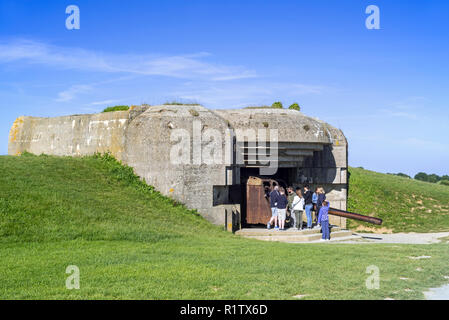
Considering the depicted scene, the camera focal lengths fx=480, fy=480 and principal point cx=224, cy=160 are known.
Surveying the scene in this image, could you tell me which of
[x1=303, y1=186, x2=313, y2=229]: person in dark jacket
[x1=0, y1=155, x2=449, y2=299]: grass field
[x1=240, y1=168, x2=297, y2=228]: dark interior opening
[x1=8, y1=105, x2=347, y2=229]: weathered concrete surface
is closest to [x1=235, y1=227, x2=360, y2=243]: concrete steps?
[x1=303, y1=186, x2=313, y2=229]: person in dark jacket

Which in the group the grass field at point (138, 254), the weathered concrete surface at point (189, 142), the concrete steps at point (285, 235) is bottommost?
the concrete steps at point (285, 235)

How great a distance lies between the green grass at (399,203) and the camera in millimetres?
18781

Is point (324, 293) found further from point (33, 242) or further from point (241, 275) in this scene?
point (33, 242)

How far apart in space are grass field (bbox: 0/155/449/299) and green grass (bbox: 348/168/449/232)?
8096mm

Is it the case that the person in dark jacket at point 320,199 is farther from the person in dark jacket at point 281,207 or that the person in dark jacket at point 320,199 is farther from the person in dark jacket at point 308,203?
the person in dark jacket at point 281,207

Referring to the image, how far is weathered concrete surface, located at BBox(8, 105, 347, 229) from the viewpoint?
46.2 feet

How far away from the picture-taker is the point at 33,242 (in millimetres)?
9188

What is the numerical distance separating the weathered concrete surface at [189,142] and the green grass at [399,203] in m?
4.08

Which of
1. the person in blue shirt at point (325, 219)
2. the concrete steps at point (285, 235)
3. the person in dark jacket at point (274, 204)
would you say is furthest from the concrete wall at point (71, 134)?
the person in blue shirt at point (325, 219)

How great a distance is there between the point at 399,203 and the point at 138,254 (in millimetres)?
15023

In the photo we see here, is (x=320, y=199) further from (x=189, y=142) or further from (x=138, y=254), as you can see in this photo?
(x=138, y=254)

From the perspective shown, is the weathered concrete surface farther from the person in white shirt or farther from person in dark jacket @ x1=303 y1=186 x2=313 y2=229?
the person in white shirt

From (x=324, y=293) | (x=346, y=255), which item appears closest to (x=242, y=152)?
(x=346, y=255)
